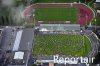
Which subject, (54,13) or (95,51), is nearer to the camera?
(95,51)

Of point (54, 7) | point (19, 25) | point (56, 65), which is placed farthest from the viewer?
point (54, 7)

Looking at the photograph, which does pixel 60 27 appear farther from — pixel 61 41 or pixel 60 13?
pixel 60 13

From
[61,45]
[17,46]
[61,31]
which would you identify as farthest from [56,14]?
[17,46]

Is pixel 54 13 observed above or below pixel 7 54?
above

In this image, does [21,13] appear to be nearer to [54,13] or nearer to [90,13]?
[54,13]

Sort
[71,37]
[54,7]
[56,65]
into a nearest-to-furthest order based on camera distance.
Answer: [56,65], [71,37], [54,7]

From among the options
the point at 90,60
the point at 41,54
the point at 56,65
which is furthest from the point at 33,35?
the point at 90,60

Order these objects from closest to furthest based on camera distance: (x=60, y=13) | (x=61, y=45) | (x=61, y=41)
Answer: (x=61, y=45) → (x=61, y=41) → (x=60, y=13)

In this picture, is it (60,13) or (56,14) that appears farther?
(60,13)
